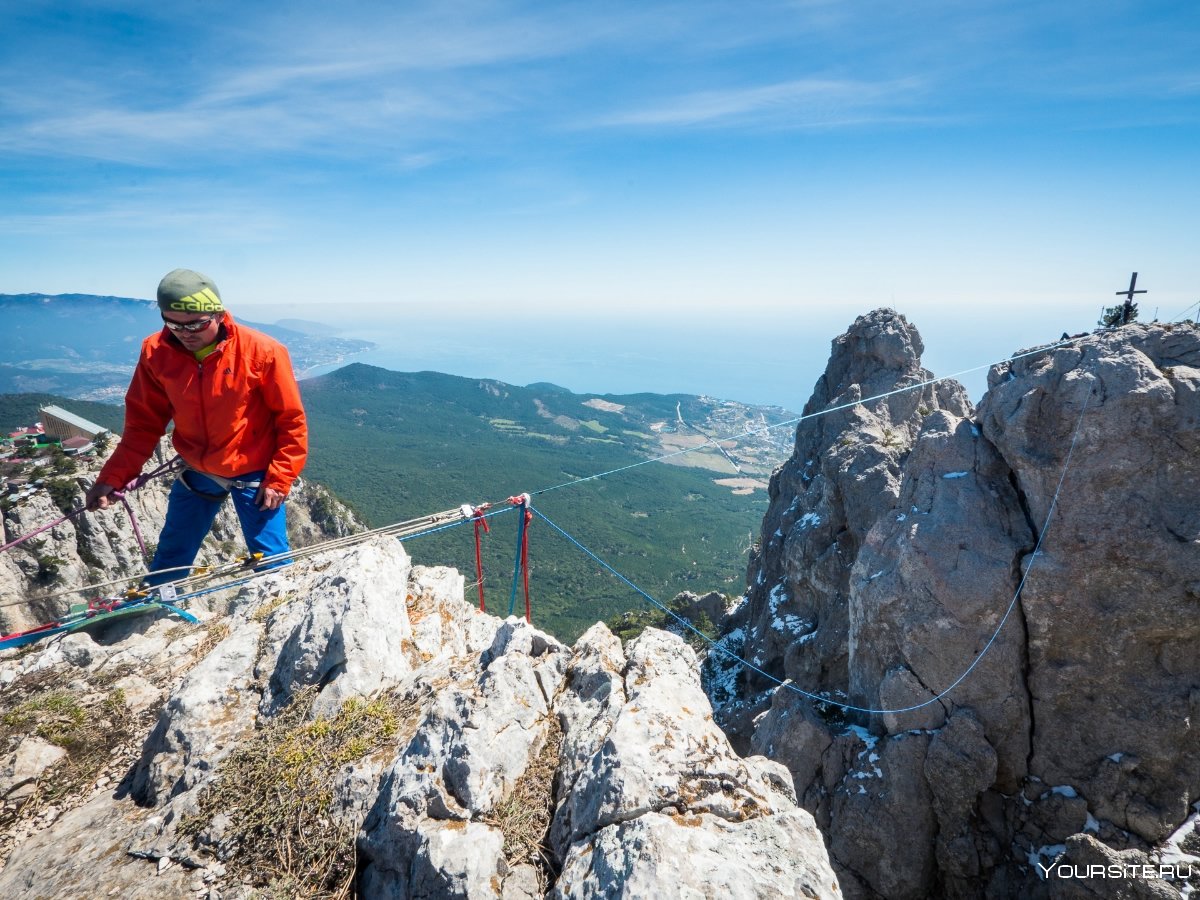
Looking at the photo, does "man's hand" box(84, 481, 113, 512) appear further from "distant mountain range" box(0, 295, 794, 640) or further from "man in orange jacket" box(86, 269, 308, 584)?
"distant mountain range" box(0, 295, 794, 640)

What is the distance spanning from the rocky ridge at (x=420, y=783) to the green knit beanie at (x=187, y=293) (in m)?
3.59

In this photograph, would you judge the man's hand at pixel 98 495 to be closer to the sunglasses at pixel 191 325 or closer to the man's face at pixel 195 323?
the man's face at pixel 195 323

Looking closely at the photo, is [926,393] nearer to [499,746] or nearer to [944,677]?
[944,677]

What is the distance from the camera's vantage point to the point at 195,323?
6375 millimetres

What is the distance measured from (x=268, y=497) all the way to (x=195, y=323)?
2223mm

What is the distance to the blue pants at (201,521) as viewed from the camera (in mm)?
7570

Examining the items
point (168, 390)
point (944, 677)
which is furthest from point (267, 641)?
point (944, 677)

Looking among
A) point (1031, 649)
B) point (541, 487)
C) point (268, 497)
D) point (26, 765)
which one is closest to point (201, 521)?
point (268, 497)

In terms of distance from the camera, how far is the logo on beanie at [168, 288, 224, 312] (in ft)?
20.2

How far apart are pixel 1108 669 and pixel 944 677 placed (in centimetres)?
363

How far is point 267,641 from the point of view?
6.59 metres

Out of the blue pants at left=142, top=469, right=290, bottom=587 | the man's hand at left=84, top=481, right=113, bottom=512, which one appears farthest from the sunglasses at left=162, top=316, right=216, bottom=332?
the man's hand at left=84, top=481, right=113, bottom=512

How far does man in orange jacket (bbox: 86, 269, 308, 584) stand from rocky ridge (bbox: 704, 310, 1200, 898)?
16.6 metres

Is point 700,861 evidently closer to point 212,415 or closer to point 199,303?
point 212,415
